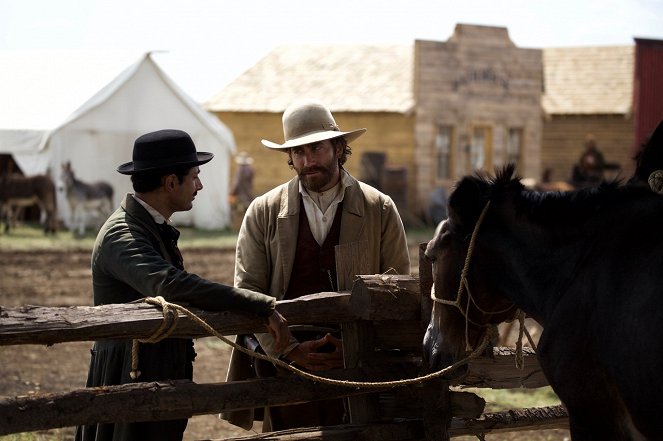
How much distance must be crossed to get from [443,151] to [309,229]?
27985 mm

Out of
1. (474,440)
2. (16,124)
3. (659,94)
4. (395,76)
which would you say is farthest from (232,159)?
(474,440)

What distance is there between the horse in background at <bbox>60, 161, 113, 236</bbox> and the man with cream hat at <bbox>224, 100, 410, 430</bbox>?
20.1 m

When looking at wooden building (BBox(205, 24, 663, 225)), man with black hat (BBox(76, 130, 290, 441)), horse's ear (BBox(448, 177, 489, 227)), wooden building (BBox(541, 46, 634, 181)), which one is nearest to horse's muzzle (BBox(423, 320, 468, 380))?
horse's ear (BBox(448, 177, 489, 227))

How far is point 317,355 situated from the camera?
487cm

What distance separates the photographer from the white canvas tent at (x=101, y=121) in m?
26.2

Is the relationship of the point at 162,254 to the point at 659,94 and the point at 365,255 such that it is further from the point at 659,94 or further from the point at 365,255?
the point at 659,94

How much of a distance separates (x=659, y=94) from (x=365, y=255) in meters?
33.3

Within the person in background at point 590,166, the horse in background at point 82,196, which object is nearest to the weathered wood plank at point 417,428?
the horse in background at point 82,196

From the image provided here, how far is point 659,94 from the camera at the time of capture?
3591 centimetres

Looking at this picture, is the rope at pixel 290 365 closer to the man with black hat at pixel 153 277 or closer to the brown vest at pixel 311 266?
the man with black hat at pixel 153 277

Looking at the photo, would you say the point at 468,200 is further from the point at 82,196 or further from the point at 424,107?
the point at 424,107

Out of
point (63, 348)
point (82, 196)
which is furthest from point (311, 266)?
point (82, 196)

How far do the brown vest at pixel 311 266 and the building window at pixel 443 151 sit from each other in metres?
27.8

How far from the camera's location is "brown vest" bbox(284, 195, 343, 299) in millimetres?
5070
